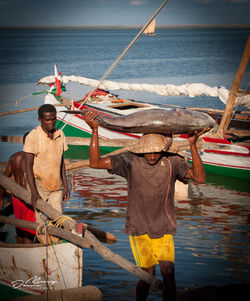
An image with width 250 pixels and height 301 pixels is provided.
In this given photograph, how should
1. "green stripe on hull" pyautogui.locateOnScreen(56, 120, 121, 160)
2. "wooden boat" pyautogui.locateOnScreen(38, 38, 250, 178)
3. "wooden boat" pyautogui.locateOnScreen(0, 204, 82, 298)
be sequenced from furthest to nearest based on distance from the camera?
"green stripe on hull" pyautogui.locateOnScreen(56, 120, 121, 160) → "wooden boat" pyautogui.locateOnScreen(38, 38, 250, 178) → "wooden boat" pyautogui.locateOnScreen(0, 204, 82, 298)

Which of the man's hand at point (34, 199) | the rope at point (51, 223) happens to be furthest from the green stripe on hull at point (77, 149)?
the rope at point (51, 223)

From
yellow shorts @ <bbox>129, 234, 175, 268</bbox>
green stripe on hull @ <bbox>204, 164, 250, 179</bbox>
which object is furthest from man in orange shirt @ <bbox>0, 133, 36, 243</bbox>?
green stripe on hull @ <bbox>204, 164, 250, 179</bbox>

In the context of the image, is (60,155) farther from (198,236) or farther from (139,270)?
(198,236)

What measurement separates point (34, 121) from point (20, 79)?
18.6 m

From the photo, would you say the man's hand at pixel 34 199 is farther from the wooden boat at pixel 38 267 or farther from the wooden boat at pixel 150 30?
the wooden boat at pixel 150 30

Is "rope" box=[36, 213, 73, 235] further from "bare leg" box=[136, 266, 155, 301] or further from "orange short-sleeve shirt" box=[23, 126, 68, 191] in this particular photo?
"bare leg" box=[136, 266, 155, 301]

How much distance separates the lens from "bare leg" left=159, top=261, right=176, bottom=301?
157 inches

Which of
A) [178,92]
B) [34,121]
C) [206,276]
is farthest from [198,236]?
[34,121]

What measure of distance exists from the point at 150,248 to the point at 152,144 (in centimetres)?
102

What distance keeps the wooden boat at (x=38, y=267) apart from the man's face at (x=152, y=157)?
1.19 metres

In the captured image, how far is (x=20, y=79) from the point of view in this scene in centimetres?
3800

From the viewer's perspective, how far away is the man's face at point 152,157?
3979mm

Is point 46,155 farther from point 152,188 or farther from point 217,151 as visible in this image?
point 217,151

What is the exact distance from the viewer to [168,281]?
3979 mm
